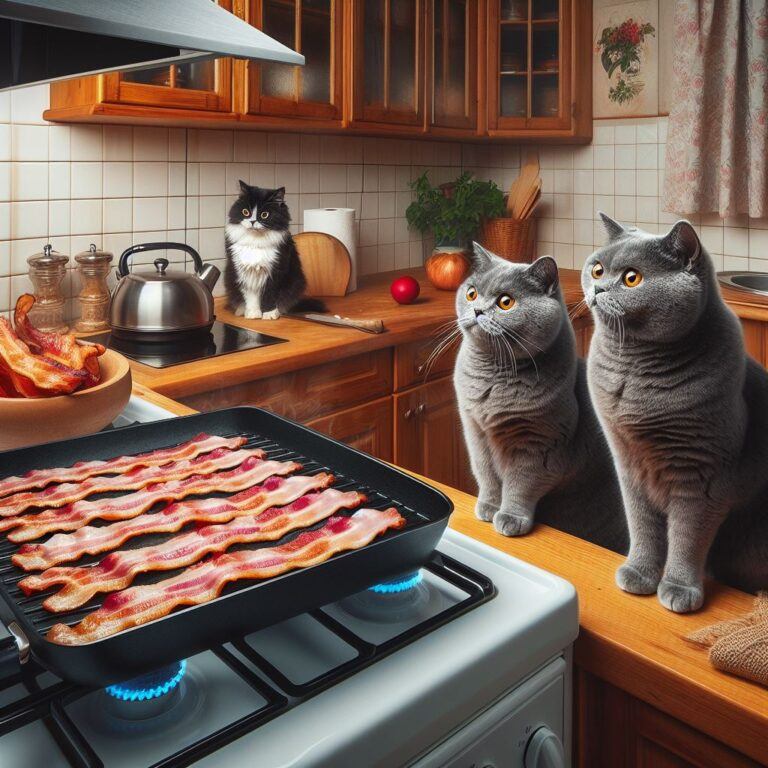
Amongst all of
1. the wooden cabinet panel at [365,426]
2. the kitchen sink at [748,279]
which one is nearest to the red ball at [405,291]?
the wooden cabinet panel at [365,426]

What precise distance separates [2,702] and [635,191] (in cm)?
317

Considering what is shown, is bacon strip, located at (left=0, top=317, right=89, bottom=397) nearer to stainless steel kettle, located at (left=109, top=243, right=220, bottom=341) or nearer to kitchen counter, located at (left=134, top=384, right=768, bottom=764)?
kitchen counter, located at (left=134, top=384, right=768, bottom=764)

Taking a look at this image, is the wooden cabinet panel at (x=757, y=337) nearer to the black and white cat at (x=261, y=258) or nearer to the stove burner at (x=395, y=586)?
the black and white cat at (x=261, y=258)

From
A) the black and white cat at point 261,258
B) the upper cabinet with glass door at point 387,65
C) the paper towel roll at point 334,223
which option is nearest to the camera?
the black and white cat at point 261,258

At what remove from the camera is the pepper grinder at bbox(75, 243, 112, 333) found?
220 centimetres

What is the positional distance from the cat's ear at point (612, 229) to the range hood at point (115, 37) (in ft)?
1.25

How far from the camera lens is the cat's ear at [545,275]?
0.77 metres

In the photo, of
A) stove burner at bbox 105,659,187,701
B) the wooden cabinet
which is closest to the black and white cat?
the wooden cabinet

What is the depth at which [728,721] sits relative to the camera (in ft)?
2.04

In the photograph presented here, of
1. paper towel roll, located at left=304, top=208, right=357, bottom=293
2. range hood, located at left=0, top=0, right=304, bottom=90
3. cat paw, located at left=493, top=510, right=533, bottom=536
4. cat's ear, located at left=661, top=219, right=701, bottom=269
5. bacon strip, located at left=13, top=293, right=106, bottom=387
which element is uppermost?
paper towel roll, located at left=304, top=208, right=357, bottom=293

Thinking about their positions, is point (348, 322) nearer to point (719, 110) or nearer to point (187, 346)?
point (187, 346)

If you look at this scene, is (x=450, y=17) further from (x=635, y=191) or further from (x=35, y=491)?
(x=35, y=491)

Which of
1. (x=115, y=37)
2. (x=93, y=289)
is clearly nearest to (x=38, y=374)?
(x=115, y=37)

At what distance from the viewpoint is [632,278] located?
0.65m
